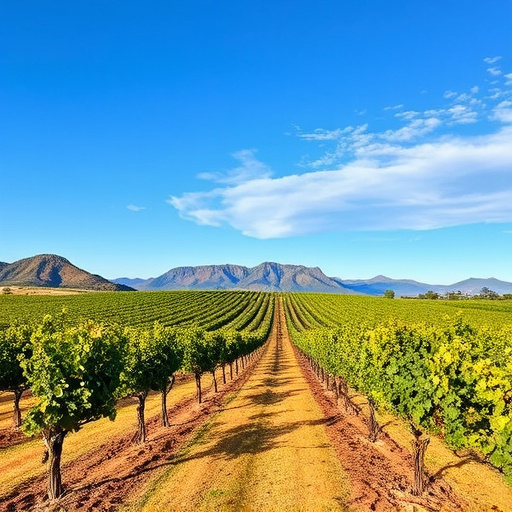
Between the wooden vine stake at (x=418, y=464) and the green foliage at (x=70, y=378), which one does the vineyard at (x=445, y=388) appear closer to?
the wooden vine stake at (x=418, y=464)

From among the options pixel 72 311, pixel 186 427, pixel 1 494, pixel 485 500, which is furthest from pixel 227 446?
pixel 72 311

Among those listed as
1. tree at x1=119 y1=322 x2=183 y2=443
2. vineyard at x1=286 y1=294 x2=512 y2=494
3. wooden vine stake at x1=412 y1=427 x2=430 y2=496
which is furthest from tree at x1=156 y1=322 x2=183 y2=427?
wooden vine stake at x1=412 y1=427 x2=430 y2=496

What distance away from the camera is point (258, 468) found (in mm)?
18375

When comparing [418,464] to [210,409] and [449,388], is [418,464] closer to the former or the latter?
[449,388]

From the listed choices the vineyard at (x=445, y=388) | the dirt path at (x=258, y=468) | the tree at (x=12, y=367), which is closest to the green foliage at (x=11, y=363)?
the tree at (x=12, y=367)

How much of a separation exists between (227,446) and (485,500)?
1282cm

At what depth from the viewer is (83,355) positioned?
49.9ft

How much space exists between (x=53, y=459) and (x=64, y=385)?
3110 millimetres

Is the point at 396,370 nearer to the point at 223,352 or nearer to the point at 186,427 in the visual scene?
the point at 186,427

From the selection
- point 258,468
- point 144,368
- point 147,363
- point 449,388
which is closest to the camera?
point 449,388

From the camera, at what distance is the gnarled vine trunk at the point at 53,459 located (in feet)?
47.4

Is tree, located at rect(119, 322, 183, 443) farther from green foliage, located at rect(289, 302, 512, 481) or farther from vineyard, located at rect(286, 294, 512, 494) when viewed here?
green foliage, located at rect(289, 302, 512, 481)

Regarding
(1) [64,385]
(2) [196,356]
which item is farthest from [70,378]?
(2) [196,356]

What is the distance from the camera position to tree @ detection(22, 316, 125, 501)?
1396cm
